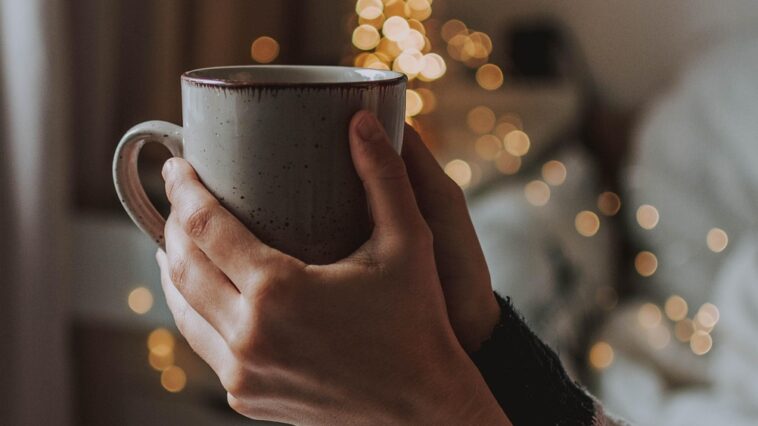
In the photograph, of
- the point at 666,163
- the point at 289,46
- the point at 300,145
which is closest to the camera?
the point at 300,145

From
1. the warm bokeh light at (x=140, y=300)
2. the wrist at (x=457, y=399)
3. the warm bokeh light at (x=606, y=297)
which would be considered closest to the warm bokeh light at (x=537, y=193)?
the warm bokeh light at (x=606, y=297)

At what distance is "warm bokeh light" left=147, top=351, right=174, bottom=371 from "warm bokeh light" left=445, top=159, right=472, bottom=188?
0.64 m

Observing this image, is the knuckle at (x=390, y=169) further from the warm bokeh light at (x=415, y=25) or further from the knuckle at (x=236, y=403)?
the warm bokeh light at (x=415, y=25)

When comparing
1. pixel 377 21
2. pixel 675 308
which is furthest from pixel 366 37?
pixel 675 308

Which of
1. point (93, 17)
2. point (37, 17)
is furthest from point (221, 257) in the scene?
point (93, 17)

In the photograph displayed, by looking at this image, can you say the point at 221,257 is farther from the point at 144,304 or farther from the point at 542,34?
the point at 542,34

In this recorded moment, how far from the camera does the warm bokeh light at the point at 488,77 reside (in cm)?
207

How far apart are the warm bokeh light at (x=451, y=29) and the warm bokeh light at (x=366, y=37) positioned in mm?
381

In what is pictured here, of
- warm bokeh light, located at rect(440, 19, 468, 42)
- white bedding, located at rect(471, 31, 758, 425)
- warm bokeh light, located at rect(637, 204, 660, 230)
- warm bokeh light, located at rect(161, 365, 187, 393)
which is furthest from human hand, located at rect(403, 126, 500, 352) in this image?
warm bokeh light, located at rect(440, 19, 468, 42)

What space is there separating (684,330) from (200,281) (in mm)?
1187

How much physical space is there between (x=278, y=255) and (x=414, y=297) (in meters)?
0.08

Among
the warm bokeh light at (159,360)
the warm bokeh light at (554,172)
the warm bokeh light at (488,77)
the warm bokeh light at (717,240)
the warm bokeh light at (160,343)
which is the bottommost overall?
the warm bokeh light at (159,360)

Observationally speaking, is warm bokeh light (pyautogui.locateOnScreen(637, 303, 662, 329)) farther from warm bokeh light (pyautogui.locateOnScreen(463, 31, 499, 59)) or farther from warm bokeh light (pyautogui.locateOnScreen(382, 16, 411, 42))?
warm bokeh light (pyautogui.locateOnScreen(463, 31, 499, 59))

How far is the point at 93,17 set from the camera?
133 cm
